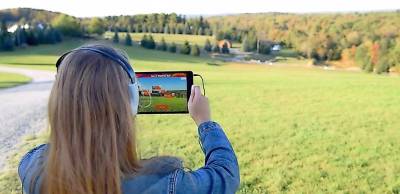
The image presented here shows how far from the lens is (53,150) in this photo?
149 centimetres

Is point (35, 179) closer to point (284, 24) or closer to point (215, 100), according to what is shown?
point (215, 100)

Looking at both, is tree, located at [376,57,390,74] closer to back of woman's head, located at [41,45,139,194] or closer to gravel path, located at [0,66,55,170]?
gravel path, located at [0,66,55,170]

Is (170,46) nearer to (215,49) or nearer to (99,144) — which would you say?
(215,49)

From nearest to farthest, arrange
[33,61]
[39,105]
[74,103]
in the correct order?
1. [74,103]
2. [39,105]
3. [33,61]

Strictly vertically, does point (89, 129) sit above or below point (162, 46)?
above

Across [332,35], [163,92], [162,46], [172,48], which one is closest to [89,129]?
[163,92]

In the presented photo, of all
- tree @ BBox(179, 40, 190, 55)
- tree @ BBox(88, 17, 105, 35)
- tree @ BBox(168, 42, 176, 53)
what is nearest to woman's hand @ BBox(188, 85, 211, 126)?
tree @ BBox(179, 40, 190, 55)

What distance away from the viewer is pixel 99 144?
1.44m

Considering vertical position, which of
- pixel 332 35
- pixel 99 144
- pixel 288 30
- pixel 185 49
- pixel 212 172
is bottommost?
pixel 185 49

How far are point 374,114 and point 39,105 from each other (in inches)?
395

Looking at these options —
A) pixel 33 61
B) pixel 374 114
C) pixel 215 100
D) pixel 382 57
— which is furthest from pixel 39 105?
pixel 382 57

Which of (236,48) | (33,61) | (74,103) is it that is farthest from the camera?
(236,48)

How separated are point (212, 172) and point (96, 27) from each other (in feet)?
259

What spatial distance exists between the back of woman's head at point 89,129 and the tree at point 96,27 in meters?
77.3
